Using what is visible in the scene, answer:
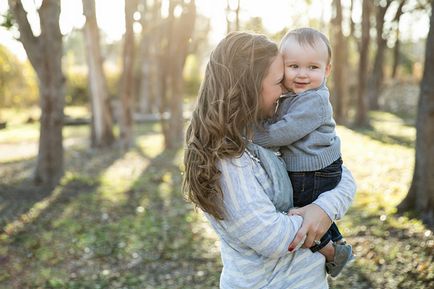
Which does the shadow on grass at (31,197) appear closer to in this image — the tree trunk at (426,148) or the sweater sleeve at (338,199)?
the tree trunk at (426,148)

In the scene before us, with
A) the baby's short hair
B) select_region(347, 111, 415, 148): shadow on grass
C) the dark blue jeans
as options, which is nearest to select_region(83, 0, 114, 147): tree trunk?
select_region(347, 111, 415, 148): shadow on grass

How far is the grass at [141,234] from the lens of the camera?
4852mm

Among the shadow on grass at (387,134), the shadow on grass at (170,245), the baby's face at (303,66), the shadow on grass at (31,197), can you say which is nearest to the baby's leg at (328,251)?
the baby's face at (303,66)

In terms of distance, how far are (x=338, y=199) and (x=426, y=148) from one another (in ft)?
13.5

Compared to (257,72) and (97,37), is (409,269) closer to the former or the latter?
(257,72)

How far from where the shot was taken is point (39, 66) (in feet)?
25.9

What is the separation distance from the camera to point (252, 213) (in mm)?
1730

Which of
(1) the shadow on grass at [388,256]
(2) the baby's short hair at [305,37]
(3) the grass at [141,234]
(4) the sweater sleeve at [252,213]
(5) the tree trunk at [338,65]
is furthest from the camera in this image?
(5) the tree trunk at [338,65]

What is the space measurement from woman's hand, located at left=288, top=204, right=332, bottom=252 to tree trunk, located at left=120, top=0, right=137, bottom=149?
1124 cm

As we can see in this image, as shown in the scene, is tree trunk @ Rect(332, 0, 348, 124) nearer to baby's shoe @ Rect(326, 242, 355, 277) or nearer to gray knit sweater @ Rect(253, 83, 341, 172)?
gray knit sweater @ Rect(253, 83, 341, 172)

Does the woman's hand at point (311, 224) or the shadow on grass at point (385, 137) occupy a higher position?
the woman's hand at point (311, 224)

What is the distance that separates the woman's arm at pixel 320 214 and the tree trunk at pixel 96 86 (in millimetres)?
10515

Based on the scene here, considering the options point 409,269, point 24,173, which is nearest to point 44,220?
point 24,173

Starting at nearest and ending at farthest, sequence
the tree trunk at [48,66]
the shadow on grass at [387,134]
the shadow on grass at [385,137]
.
A: the tree trunk at [48,66], the shadow on grass at [385,137], the shadow on grass at [387,134]
